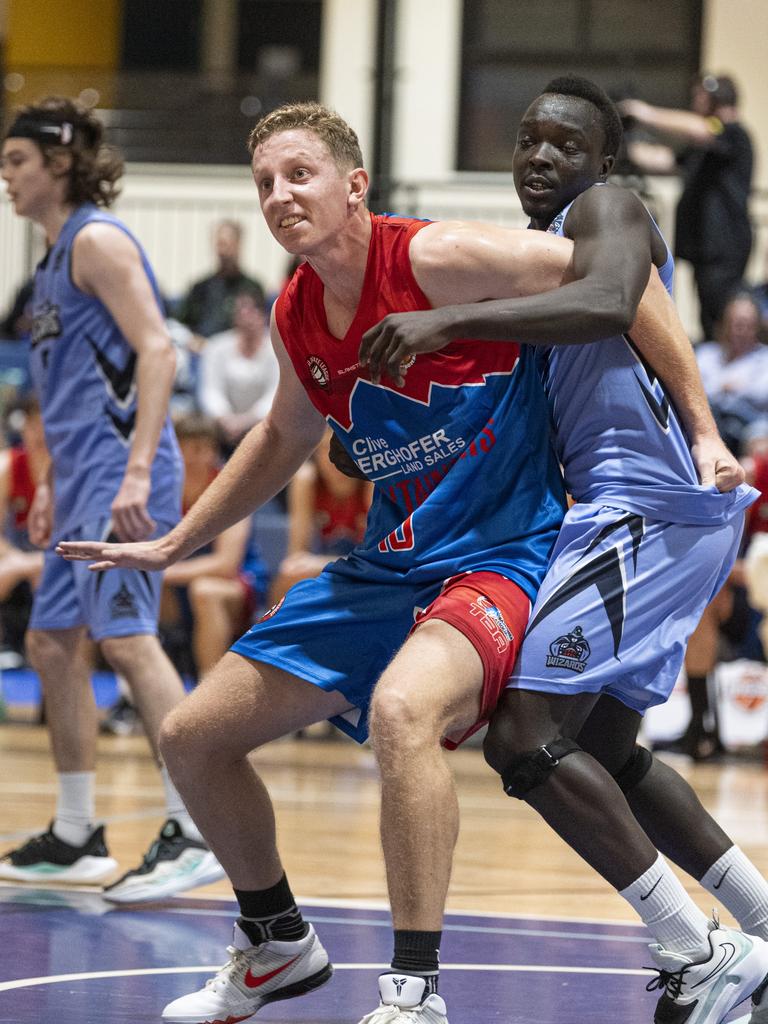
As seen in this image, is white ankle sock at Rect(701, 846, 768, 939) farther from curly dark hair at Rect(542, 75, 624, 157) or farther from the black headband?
the black headband

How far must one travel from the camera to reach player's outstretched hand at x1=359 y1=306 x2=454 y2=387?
2850mm

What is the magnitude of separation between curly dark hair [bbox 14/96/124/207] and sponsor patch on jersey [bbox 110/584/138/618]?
1.16 metres

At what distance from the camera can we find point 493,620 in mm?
3080

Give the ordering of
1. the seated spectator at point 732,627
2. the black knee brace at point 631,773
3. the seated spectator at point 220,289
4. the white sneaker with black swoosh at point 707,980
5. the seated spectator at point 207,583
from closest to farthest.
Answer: the white sneaker with black swoosh at point 707,980
the black knee brace at point 631,773
the seated spectator at point 732,627
the seated spectator at point 207,583
the seated spectator at point 220,289

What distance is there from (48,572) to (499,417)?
2040 millimetres

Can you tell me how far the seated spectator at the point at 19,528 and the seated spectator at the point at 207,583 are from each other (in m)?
0.78

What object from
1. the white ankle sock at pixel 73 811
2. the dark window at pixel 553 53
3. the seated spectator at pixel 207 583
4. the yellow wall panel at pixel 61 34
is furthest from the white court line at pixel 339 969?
the yellow wall panel at pixel 61 34

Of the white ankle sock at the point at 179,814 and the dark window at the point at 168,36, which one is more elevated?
the dark window at the point at 168,36

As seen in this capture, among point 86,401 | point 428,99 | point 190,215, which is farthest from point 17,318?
point 86,401

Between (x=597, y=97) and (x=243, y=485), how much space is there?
1059 mm

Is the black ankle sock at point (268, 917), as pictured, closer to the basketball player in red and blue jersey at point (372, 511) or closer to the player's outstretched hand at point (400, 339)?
the basketball player in red and blue jersey at point (372, 511)

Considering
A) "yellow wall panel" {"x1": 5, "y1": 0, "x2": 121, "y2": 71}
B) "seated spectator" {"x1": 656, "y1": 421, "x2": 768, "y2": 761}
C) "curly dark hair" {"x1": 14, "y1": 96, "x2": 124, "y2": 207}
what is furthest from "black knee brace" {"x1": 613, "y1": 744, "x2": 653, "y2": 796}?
"yellow wall panel" {"x1": 5, "y1": 0, "x2": 121, "y2": 71}

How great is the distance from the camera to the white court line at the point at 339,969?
356 centimetres

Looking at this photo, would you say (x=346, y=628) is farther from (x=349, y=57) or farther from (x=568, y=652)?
(x=349, y=57)
